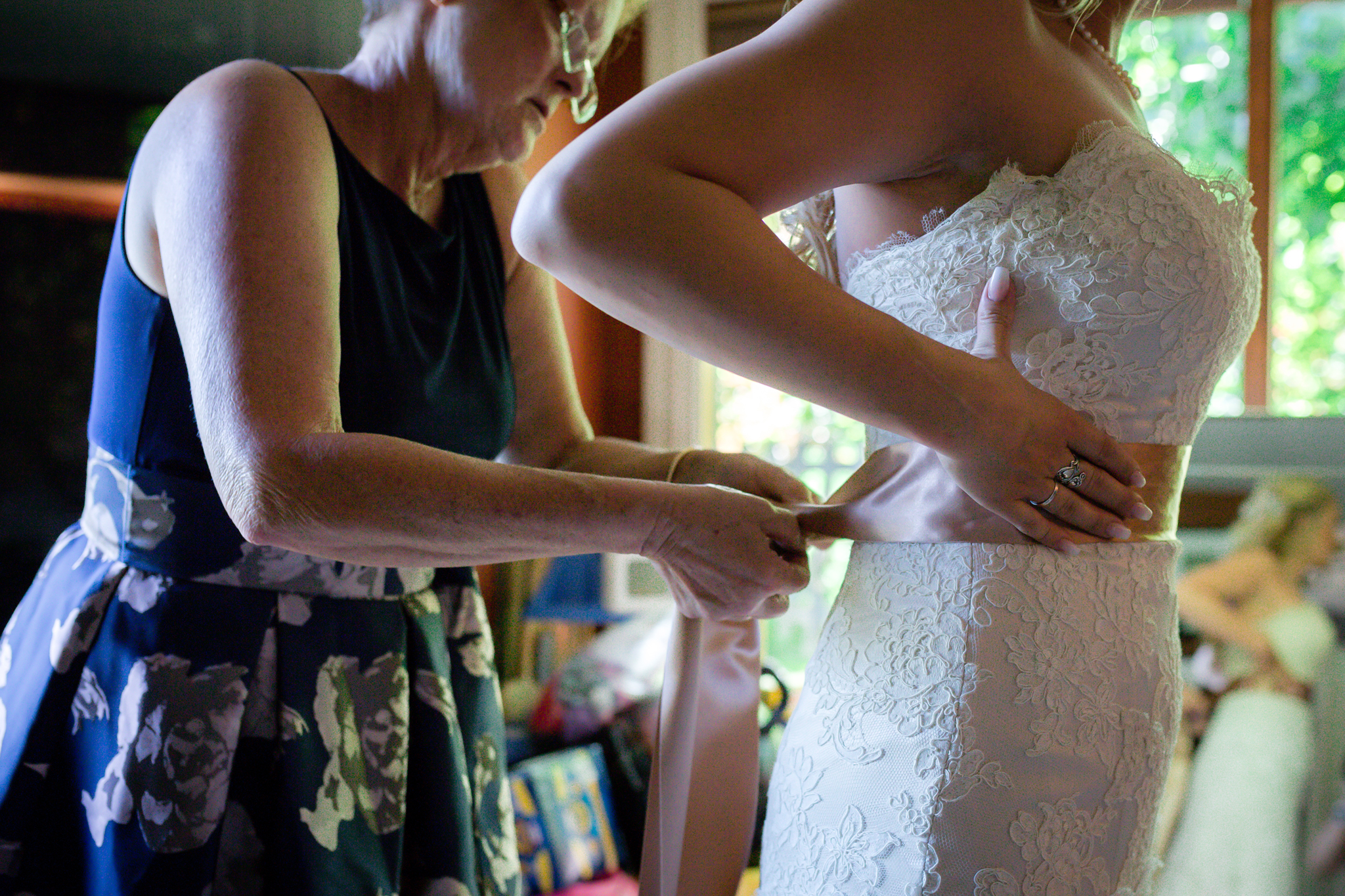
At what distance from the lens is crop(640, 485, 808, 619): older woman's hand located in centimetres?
78

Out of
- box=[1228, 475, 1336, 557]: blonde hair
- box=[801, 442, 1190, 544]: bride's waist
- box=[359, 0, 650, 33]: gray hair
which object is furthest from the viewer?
box=[1228, 475, 1336, 557]: blonde hair

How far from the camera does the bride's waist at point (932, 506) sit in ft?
2.47

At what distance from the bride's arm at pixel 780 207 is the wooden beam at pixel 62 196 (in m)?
1.36

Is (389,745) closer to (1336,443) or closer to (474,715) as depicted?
(474,715)

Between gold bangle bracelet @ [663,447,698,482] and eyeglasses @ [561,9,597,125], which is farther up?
eyeglasses @ [561,9,597,125]

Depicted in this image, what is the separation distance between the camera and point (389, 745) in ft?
2.99

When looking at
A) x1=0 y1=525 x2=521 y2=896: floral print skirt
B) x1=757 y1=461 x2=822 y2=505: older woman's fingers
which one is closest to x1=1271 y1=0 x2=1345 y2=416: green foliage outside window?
x1=757 y1=461 x2=822 y2=505: older woman's fingers

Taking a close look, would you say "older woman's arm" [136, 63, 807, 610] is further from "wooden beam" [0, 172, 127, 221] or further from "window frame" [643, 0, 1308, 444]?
"window frame" [643, 0, 1308, 444]

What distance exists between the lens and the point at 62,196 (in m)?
1.67

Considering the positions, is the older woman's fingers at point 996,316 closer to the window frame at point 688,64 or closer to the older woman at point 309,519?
the older woman at point 309,519

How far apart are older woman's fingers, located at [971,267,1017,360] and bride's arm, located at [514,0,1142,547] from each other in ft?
0.07

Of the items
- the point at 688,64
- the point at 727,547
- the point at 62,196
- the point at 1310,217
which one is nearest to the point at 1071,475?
the point at 727,547

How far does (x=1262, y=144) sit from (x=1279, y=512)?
5.28 ft

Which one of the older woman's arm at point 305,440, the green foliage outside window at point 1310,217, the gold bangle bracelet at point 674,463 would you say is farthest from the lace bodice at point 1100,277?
the green foliage outside window at point 1310,217
